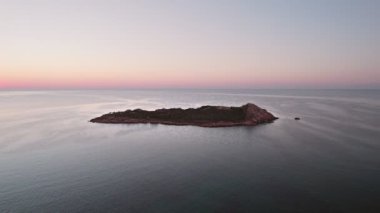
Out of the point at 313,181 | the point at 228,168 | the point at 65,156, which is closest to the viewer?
the point at 313,181

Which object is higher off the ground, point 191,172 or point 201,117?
point 201,117

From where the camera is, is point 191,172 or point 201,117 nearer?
point 191,172

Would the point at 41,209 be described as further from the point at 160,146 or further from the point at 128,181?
the point at 160,146

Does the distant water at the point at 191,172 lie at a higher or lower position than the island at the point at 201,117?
lower

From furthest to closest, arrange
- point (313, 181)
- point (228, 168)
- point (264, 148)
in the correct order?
point (264, 148) < point (228, 168) < point (313, 181)

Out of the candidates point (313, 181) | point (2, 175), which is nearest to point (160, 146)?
point (2, 175)

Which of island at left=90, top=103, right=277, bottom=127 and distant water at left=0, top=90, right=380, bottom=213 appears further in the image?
island at left=90, top=103, right=277, bottom=127

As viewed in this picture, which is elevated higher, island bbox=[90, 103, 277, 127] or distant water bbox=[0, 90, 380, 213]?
island bbox=[90, 103, 277, 127]

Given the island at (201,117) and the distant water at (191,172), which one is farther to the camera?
the island at (201,117)
